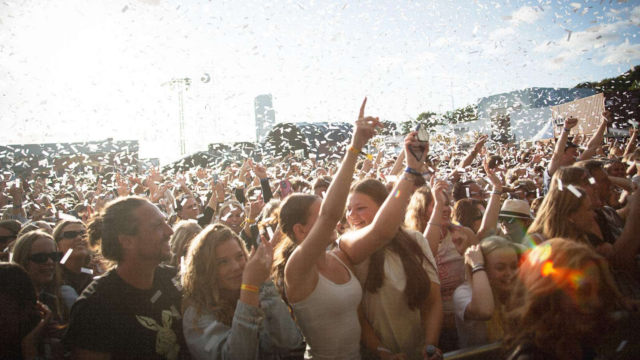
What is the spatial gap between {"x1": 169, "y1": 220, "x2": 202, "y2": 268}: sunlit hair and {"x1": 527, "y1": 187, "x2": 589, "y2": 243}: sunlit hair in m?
3.16

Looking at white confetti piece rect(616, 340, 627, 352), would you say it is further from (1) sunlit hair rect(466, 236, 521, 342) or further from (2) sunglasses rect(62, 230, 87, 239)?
(2) sunglasses rect(62, 230, 87, 239)

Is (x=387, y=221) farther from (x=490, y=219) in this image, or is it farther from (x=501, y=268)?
(x=490, y=219)

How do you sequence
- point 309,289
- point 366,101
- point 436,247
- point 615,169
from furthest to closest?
point 615,169, point 436,247, point 366,101, point 309,289

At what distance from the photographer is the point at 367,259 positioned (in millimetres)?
2441

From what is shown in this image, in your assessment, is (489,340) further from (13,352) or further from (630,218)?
(13,352)

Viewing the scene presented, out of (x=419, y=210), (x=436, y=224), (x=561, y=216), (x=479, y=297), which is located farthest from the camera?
(x=419, y=210)

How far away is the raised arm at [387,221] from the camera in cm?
212

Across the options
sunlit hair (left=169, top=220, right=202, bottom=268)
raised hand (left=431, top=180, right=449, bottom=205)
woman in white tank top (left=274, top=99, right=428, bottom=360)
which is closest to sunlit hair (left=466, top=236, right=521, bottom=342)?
raised hand (left=431, top=180, right=449, bottom=205)

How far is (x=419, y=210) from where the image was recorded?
374cm

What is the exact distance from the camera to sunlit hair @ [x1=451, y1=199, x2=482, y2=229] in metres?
4.05

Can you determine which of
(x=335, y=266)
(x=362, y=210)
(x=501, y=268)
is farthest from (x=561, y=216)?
(x=335, y=266)

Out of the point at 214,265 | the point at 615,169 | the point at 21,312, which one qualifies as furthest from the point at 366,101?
the point at 615,169

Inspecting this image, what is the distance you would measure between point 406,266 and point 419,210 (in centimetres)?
140

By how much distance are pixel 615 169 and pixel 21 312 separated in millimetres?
7446
